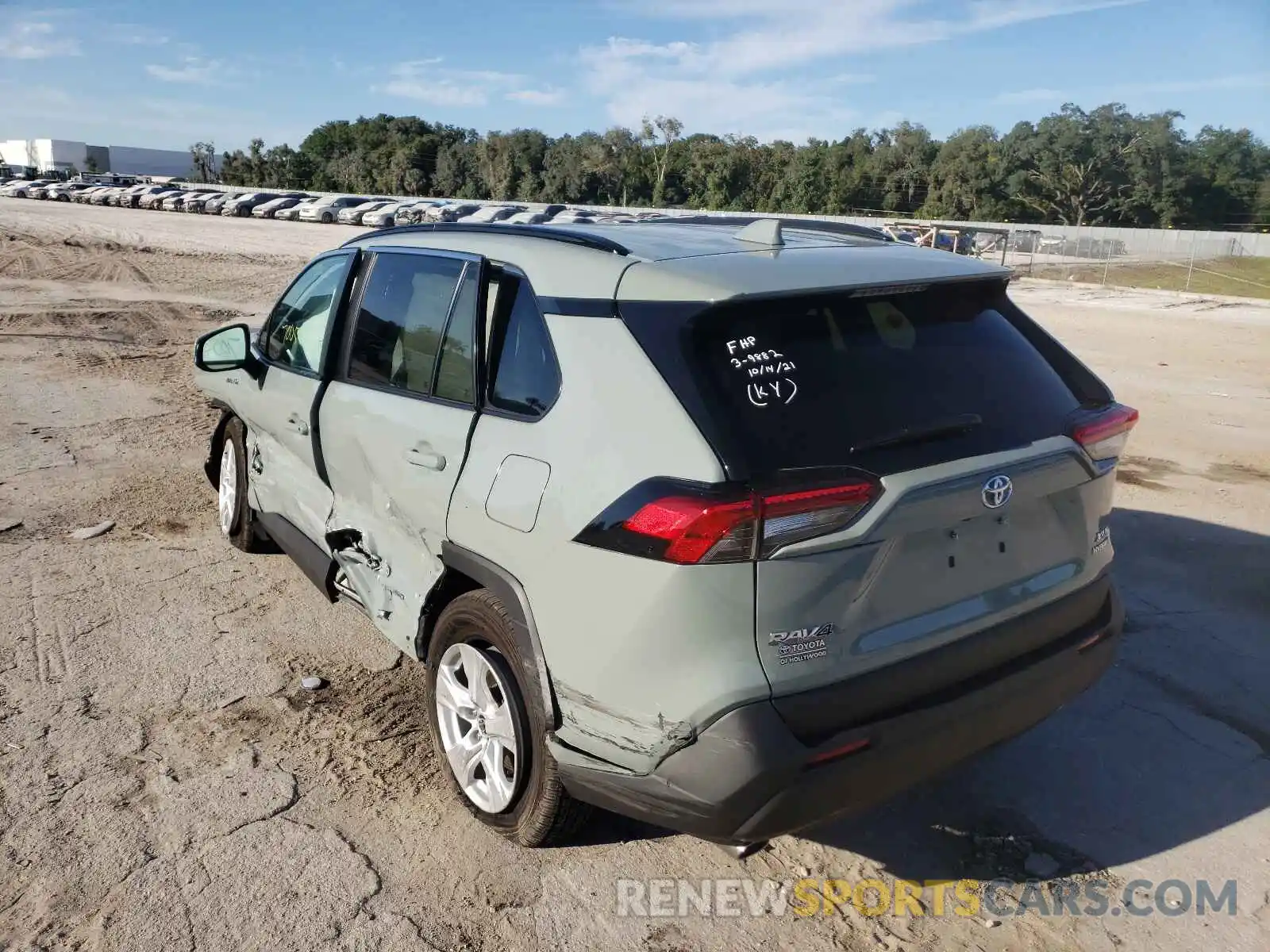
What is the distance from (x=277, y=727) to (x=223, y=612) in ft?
3.99

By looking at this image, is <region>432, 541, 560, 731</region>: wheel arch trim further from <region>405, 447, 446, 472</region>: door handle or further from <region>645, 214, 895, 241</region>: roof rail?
<region>645, 214, 895, 241</region>: roof rail

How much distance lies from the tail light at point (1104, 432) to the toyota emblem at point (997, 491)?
0.42 m

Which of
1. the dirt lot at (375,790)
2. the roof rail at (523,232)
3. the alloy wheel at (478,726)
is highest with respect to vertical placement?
the roof rail at (523,232)

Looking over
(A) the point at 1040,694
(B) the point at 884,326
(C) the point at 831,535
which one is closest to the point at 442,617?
(C) the point at 831,535

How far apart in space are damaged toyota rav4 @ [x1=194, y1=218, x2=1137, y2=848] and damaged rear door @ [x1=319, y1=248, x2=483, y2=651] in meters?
0.02

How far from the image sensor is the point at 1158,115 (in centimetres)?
6456

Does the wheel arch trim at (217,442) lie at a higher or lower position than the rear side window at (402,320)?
lower

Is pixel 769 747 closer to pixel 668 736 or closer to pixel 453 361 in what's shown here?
pixel 668 736

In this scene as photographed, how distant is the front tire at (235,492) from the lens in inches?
206

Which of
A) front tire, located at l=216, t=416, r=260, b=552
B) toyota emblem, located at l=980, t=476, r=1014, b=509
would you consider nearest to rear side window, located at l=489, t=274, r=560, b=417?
toyota emblem, located at l=980, t=476, r=1014, b=509

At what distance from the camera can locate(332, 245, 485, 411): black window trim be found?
3123 millimetres

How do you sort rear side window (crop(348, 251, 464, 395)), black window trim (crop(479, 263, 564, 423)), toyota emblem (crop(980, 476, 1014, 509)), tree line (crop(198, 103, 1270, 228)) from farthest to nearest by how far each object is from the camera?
tree line (crop(198, 103, 1270, 228)), rear side window (crop(348, 251, 464, 395)), black window trim (crop(479, 263, 564, 423)), toyota emblem (crop(980, 476, 1014, 509))

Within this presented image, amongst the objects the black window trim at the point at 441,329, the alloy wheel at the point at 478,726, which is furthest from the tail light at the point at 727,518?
the black window trim at the point at 441,329

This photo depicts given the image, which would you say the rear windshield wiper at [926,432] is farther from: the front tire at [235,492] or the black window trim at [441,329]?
the front tire at [235,492]
